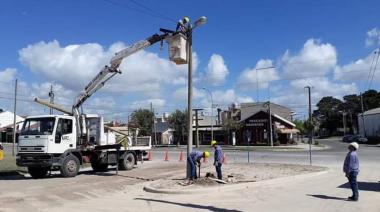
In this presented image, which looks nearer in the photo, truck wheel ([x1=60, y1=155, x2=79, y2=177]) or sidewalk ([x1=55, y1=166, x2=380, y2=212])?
sidewalk ([x1=55, y1=166, x2=380, y2=212])

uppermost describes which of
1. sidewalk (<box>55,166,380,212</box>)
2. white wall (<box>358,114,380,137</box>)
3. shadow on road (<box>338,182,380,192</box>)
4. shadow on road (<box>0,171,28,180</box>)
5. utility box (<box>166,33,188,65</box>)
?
white wall (<box>358,114,380,137</box>)

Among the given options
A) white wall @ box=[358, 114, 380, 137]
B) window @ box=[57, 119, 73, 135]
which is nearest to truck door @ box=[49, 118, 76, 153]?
window @ box=[57, 119, 73, 135]

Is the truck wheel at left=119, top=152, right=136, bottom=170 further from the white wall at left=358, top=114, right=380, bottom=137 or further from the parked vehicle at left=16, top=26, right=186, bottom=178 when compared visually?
the white wall at left=358, top=114, right=380, bottom=137

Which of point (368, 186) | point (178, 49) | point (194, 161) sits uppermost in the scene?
point (178, 49)

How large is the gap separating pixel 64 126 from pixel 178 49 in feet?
24.6

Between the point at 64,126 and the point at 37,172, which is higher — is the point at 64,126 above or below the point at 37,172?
above

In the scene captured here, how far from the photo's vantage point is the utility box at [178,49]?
1900 centimetres

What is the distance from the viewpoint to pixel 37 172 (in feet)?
78.0

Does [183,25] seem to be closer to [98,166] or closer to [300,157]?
[98,166]

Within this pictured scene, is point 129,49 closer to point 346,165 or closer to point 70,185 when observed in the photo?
point 70,185

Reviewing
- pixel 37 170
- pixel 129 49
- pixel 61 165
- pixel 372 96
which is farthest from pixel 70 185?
pixel 372 96

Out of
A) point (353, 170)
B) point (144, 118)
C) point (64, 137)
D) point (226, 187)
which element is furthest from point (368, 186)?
point (144, 118)

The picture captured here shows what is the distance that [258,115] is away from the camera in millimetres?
87062

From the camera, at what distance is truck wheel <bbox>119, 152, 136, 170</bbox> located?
87.1 feet
